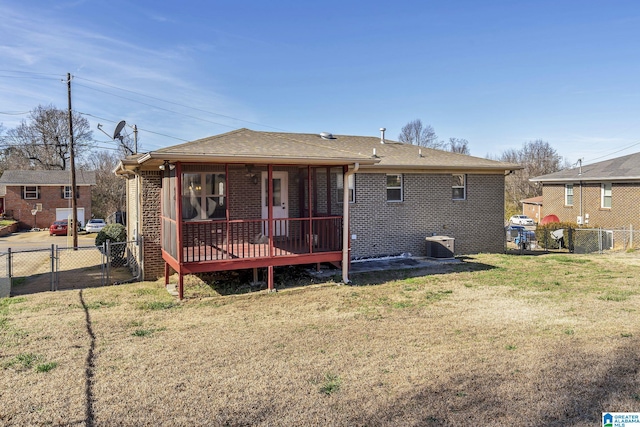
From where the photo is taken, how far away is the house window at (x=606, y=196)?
21875 millimetres

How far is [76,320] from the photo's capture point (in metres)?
7.49

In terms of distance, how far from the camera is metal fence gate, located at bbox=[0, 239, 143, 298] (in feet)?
34.7

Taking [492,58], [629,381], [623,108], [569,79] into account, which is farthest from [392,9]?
[623,108]

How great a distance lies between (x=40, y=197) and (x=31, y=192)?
0.73 meters

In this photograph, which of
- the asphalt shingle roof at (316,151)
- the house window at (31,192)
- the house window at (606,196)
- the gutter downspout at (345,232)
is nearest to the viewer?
the asphalt shingle roof at (316,151)

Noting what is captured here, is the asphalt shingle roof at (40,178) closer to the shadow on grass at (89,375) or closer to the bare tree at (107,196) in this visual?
the bare tree at (107,196)

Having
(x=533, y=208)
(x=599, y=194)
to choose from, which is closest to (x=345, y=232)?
(x=599, y=194)

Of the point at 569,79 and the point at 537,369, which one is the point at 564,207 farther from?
the point at 537,369

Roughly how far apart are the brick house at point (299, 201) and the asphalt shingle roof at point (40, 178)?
26.0 m

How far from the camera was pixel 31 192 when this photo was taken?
35.3 m

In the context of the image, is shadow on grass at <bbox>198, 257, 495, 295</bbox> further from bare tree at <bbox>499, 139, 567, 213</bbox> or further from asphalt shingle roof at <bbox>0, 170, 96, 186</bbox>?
bare tree at <bbox>499, 139, 567, 213</bbox>

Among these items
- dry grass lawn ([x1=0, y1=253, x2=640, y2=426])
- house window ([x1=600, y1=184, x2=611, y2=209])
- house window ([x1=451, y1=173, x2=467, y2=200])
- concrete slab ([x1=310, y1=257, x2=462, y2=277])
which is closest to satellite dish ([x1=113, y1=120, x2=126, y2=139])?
dry grass lawn ([x1=0, y1=253, x2=640, y2=426])

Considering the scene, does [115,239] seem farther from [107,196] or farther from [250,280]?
[107,196]

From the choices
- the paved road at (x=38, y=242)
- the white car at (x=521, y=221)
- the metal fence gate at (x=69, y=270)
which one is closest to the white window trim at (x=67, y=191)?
the paved road at (x=38, y=242)
